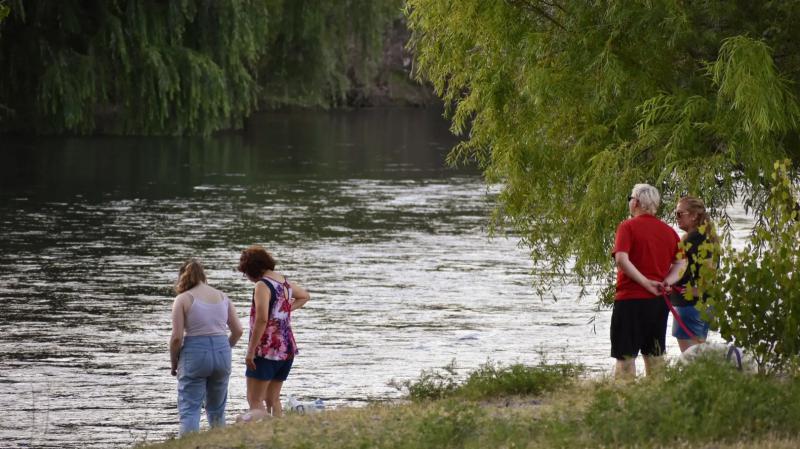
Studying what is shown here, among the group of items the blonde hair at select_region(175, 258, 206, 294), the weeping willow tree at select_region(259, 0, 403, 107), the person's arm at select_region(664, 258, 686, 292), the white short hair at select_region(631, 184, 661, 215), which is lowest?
the blonde hair at select_region(175, 258, 206, 294)

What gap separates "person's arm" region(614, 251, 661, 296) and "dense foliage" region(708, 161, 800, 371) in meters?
0.64

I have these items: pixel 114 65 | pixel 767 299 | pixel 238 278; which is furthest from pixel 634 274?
pixel 114 65

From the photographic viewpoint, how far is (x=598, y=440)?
8.62m

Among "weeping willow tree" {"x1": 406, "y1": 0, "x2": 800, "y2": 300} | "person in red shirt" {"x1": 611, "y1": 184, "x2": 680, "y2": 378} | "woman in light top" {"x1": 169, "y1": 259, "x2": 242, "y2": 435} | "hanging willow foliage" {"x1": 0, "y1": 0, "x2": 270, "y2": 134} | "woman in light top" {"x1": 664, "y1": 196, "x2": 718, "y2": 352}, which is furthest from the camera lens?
"hanging willow foliage" {"x1": 0, "y1": 0, "x2": 270, "y2": 134}

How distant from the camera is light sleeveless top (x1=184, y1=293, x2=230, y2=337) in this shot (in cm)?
A: 1062

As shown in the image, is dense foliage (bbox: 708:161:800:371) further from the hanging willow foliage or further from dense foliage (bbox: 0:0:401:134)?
the hanging willow foliage

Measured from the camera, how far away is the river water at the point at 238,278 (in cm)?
1472

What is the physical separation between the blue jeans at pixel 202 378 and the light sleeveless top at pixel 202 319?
44mm

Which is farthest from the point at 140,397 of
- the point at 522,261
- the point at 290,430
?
the point at 522,261

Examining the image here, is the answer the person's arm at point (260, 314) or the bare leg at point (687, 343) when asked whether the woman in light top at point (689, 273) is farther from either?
the person's arm at point (260, 314)

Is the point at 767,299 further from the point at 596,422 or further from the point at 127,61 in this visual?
the point at 127,61

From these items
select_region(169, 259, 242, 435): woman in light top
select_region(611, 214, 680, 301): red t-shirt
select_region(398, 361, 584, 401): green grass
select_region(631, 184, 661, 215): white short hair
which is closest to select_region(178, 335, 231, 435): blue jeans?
select_region(169, 259, 242, 435): woman in light top

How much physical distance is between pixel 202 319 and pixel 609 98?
211 inches

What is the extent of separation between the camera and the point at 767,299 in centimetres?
955
